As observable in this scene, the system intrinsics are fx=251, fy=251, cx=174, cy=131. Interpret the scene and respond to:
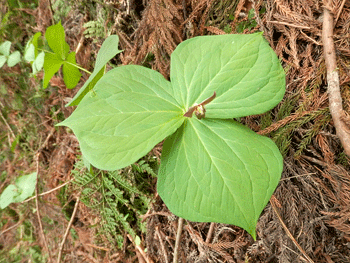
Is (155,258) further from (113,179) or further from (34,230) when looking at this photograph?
(34,230)

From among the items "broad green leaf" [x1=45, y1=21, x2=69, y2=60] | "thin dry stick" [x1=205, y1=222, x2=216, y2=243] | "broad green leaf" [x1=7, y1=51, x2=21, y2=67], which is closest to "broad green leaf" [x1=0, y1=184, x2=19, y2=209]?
"broad green leaf" [x1=7, y1=51, x2=21, y2=67]

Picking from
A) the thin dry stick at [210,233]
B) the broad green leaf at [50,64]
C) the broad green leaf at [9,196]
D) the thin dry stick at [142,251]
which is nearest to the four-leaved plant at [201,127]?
the thin dry stick at [210,233]

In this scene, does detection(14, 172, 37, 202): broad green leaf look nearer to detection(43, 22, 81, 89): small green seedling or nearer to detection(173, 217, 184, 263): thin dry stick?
detection(43, 22, 81, 89): small green seedling

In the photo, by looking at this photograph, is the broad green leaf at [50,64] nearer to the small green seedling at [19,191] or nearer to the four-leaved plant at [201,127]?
the four-leaved plant at [201,127]

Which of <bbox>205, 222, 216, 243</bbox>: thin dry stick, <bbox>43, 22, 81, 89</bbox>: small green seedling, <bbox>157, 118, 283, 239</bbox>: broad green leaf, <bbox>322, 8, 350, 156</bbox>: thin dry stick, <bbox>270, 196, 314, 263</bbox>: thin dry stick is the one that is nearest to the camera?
<bbox>157, 118, 283, 239</bbox>: broad green leaf

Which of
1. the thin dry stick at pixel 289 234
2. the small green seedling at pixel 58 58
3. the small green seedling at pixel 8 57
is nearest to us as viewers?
the thin dry stick at pixel 289 234
